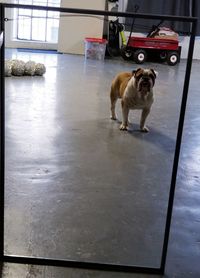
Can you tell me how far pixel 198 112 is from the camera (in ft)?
17.1

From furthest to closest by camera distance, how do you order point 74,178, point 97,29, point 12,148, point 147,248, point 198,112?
point 97,29, point 198,112, point 12,148, point 74,178, point 147,248

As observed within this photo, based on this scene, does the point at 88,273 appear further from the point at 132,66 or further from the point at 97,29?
the point at 97,29

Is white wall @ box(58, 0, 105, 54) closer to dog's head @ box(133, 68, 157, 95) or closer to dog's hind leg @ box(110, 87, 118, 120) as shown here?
dog's hind leg @ box(110, 87, 118, 120)

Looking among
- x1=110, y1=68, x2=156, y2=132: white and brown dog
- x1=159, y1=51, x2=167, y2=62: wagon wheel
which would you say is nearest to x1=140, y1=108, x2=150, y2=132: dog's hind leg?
x1=110, y1=68, x2=156, y2=132: white and brown dog

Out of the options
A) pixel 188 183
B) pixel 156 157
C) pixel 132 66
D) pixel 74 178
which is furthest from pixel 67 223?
pixel 132 66

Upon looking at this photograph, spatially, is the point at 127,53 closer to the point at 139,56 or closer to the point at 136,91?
the point at 139,56

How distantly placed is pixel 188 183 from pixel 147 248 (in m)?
1.02

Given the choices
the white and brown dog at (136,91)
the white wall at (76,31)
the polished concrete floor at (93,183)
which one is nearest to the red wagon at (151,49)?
the white wall at (76,31)

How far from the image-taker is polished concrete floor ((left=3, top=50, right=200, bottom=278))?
7.64 feet

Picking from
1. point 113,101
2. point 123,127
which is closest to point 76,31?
point 113,101

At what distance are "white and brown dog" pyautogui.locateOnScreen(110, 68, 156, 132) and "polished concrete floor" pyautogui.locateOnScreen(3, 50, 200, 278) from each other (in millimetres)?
194

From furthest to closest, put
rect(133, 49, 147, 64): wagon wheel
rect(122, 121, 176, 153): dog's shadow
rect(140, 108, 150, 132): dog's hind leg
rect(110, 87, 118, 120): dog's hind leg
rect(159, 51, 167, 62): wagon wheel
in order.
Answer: rect(159, 51, 167, 62): wagon wheel, rect(133, 49, 147, 64): wagon wheel, rect(110, 87, 118, 120): dog's hind leg, rect(140, 108, 150, 132): dog's hind leg, rect(122, 121, 176, 153): dog's shadow

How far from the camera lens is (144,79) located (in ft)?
13.4

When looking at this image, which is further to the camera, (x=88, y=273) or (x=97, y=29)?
(x=97, y=29)
